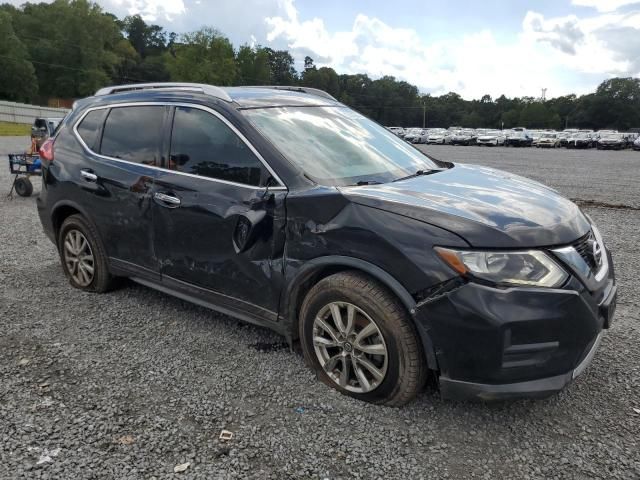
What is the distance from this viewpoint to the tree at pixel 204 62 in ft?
298

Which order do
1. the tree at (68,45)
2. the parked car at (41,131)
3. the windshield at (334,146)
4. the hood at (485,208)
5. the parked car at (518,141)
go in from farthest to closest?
the tree at (68,45) → the parked car at (518,141) → the parked car at (41,131) → the windshield at (334,146) → the hood at (485,208)

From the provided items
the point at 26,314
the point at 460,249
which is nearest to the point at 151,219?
the point at 26,314

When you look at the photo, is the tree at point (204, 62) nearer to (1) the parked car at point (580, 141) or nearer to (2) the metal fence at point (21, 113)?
(2) the metal fence at point (21, 113)

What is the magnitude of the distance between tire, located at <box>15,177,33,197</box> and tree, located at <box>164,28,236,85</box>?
8335cm

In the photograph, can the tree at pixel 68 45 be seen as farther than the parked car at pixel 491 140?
Yes

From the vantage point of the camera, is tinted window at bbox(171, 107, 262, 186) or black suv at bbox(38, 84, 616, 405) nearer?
black suv at bbox(38, 84, 616, 405)

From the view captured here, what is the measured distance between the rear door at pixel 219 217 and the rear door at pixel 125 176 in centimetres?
17

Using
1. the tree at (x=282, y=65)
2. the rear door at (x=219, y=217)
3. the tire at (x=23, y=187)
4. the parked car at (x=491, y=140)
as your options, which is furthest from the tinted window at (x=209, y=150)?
the tree at (x=282, y=65)

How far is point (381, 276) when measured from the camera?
9.18ft

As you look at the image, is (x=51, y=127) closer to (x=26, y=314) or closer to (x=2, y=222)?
(x=2, y=222)

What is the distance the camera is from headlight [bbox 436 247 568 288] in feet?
8.45

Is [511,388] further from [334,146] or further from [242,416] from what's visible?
[334,146]

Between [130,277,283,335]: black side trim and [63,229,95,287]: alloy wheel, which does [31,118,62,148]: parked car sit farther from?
[130,277,283,335]: black side trim

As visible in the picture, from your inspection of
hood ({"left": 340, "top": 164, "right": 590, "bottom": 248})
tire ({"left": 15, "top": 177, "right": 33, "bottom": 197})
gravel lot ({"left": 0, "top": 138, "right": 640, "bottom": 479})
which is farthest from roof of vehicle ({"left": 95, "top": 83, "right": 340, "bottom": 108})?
tire ({"left": 15, "top": 177, "right": 33, "bottom": 197})
